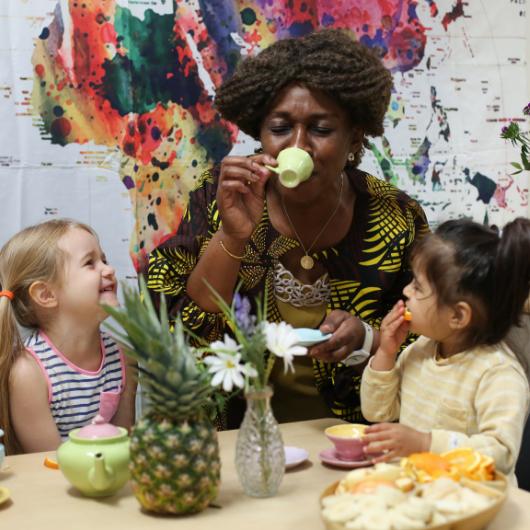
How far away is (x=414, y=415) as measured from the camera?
60.9 inches

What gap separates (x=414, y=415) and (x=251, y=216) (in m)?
0.61

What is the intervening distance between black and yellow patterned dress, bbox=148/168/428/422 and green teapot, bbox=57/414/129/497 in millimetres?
623

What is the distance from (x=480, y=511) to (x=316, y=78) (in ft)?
3.72

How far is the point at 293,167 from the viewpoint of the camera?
5.86 feet

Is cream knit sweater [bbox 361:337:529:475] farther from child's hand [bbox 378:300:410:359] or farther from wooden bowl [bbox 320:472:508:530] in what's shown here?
wooden bowl [bbox 320:472:508:530]

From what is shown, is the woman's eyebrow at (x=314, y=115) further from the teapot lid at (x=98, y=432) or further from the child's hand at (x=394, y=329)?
the teapot lid at (x=98, y=432)

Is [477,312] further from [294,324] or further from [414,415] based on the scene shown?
[294,324]

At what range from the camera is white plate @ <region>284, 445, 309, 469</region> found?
1412 millimetres

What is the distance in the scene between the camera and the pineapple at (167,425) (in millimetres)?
1174

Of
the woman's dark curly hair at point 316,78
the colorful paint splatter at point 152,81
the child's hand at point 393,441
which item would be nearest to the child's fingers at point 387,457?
the child's hand at point 393,441

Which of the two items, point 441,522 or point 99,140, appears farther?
point 99,140

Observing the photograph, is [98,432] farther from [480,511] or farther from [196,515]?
[480,511]

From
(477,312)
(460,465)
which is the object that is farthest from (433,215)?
(460,465)

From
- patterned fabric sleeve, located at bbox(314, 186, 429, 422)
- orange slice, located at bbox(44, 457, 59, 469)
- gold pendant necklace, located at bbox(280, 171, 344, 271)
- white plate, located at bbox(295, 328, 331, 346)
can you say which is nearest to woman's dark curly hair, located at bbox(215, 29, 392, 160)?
gold pendant necklace, located at bbox(280, 171, 344, 271)
